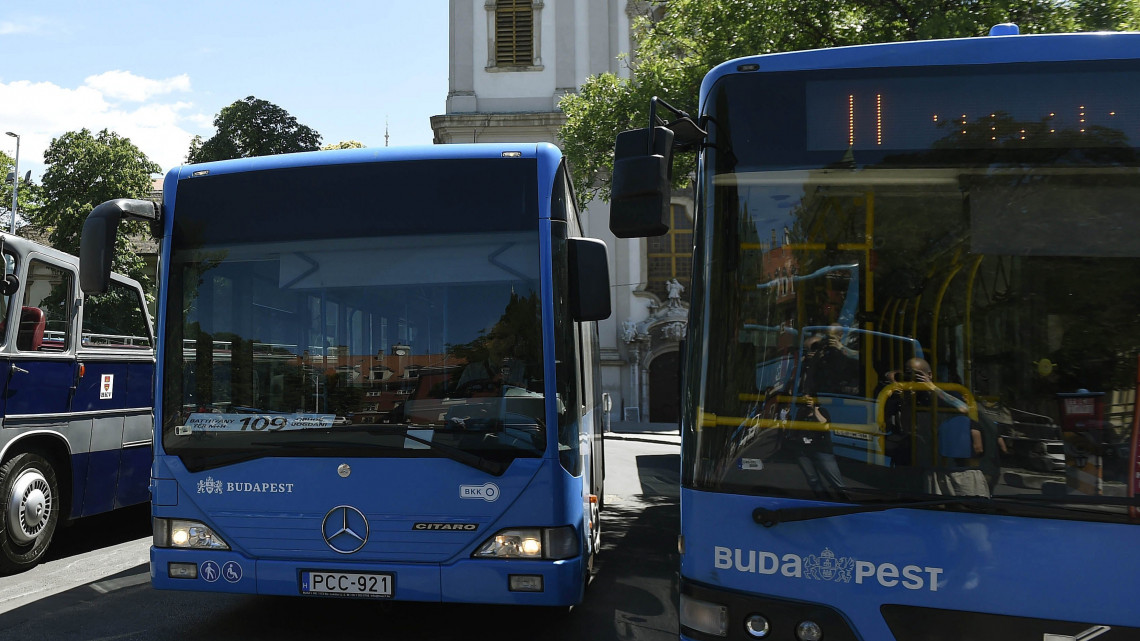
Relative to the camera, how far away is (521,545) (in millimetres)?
5043

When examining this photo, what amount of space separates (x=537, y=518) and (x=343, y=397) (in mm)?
1212

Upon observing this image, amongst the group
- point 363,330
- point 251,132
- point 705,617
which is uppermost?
point 251,132

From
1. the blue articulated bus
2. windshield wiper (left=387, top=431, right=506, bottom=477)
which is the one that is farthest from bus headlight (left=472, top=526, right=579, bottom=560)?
windshield wiper (left=387, top=431, right=506, bottom=477)

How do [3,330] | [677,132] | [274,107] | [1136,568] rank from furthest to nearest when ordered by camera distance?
[274,107] → [3,330] → [677,132] → [1136,568]

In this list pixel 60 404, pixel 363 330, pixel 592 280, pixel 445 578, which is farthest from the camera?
pixel 60 404

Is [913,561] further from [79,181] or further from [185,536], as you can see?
[79,181]

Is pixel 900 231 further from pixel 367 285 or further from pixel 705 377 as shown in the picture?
pixel 367 285

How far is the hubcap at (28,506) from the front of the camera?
25.3ft

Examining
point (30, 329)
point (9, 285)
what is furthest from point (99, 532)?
point (9, 285)

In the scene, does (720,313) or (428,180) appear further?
(428,180)

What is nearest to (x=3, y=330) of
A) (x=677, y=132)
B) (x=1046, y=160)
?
(x=677, y=132)

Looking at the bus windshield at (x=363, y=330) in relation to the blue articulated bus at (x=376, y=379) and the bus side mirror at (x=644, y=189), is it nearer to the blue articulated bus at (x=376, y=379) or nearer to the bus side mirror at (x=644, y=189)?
the blue articulated bus at (x=376, y=379)

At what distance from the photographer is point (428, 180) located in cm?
542

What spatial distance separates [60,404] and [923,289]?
725 cm
